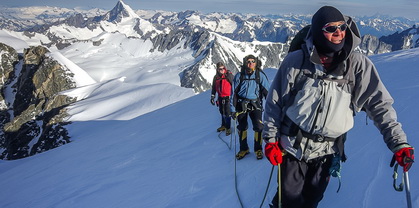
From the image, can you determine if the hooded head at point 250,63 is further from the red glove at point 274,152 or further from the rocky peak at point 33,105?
the rocky peak at point 33,105

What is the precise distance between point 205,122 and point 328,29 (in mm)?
9256

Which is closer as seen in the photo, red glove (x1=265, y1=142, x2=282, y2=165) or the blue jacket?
red glove (x1=265, y1=142, x2=282, y2=165)

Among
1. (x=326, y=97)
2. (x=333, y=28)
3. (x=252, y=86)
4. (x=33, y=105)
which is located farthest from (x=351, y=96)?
(x=33, y=105)

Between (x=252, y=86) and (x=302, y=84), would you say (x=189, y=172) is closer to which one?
(x=252, y=86)

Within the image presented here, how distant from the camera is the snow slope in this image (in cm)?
454

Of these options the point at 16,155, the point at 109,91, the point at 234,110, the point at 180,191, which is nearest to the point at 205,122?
the point at 234,110

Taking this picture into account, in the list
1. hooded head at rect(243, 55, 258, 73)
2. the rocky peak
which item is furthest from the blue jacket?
the rocky peak

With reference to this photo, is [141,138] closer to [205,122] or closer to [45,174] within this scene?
[205,122]

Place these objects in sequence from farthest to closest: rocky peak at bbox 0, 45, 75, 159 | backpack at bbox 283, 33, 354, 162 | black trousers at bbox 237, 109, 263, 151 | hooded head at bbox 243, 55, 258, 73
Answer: rocky peak at bbox 0, 45, 75, 159, black trousers at bbox 237, 109, 263, 151, hooded head at bbox 243, 55, 258, 73, backpack at bbox 283, 33, 354, 162

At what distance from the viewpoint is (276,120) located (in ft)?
10.6

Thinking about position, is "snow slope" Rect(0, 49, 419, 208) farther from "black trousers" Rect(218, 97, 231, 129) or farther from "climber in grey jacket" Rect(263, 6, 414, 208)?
"climber in grey jacket" Rect(263, 6, 414, 208)

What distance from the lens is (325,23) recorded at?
2725 mm

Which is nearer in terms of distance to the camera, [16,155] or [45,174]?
[45,174]

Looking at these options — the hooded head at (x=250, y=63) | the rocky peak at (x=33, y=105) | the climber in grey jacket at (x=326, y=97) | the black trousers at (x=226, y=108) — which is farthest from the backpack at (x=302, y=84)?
the rocky peak at (x=33, y=105)
